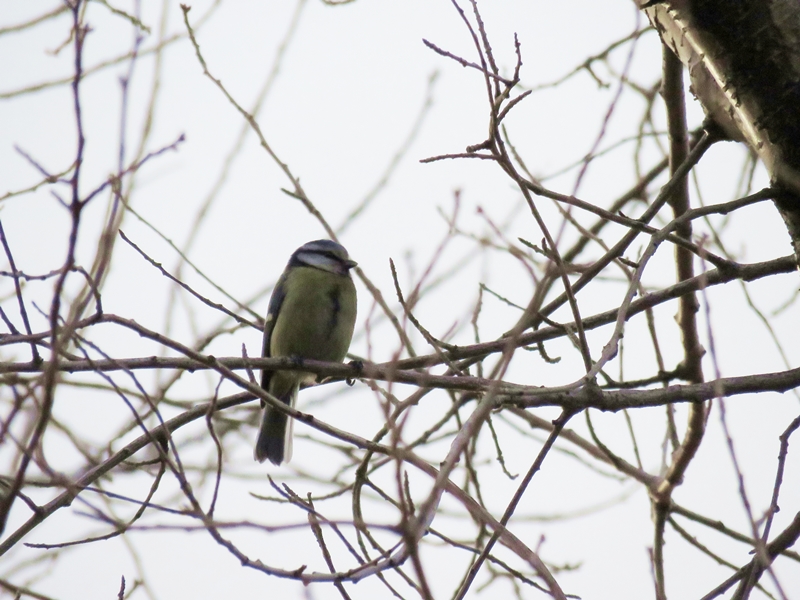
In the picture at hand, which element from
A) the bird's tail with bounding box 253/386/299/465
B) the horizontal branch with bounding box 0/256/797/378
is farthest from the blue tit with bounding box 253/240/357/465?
the horizontal branch with bounding box 0/256/797/378

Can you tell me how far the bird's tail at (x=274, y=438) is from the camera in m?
5.31

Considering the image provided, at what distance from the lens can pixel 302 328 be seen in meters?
5.22

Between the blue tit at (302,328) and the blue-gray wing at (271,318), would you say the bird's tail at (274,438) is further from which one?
the blue-gray wing at (271,318)

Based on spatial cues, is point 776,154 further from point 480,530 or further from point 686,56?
point 480,530

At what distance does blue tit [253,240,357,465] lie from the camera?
5.24 meters

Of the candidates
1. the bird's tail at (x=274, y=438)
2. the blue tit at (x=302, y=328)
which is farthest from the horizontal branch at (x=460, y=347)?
the bird's tail at (x=274, y=438)

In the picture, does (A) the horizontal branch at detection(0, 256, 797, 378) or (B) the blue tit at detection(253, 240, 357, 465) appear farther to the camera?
(B) the blue tit at detection(253, 240, 357, 465)

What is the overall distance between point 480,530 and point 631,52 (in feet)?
7.02

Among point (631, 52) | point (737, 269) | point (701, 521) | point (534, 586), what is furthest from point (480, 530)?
point (631, 52)

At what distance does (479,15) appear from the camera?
231 cm

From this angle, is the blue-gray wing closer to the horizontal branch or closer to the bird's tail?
the bird's tail

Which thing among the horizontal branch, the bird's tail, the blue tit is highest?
the blue tit

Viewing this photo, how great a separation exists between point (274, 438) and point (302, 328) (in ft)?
2.29

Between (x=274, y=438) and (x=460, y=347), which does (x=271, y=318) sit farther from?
(x=460, y=347)
